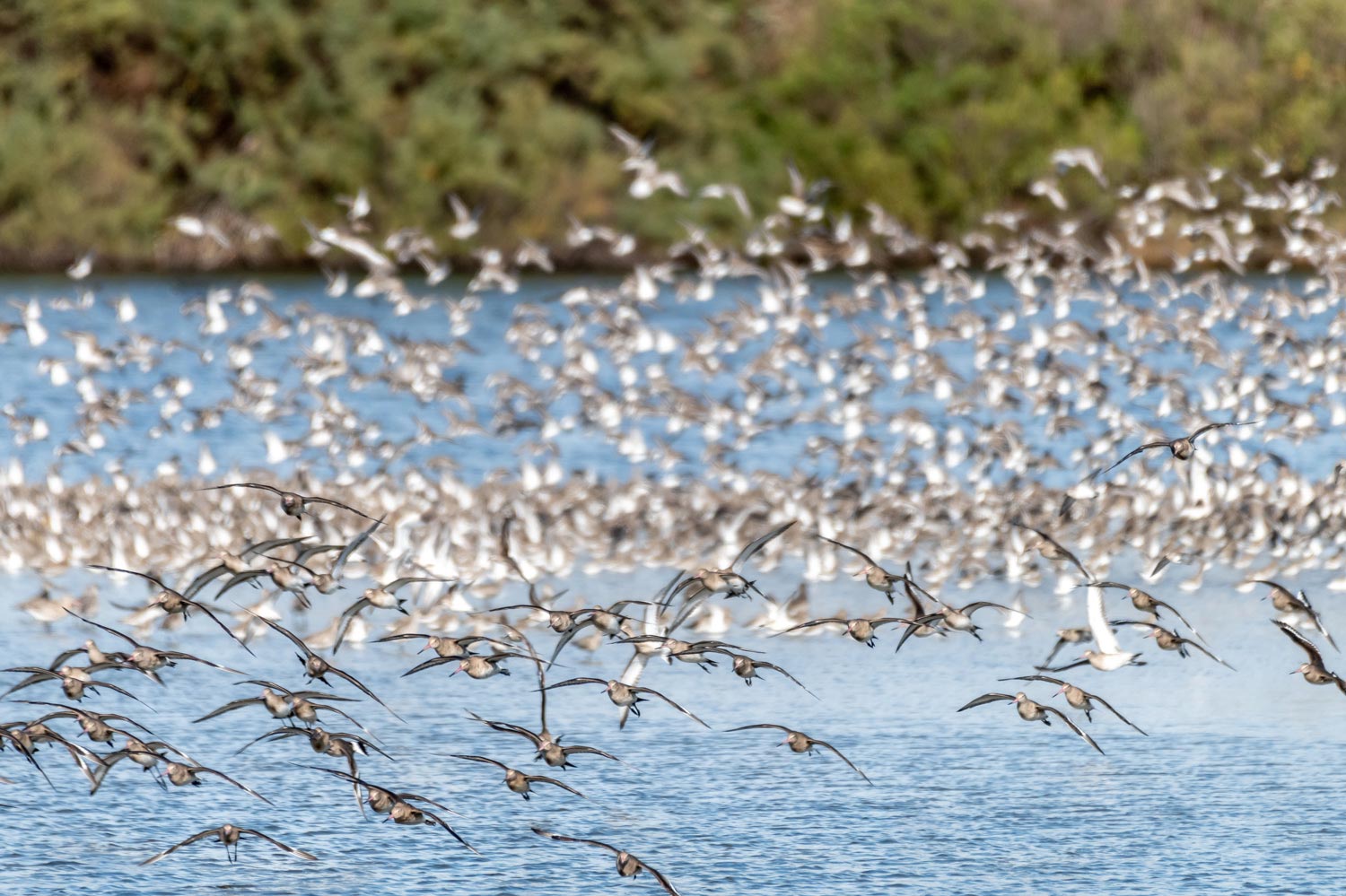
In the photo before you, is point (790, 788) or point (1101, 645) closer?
point (790, 788)

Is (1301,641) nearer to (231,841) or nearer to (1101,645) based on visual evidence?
(1101,645)

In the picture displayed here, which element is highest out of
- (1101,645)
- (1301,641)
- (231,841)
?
(1101,645)

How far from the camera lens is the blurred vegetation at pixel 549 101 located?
67.6m

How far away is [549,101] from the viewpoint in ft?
231

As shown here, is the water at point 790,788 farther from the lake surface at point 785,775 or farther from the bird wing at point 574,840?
the bird wing at point 574,840

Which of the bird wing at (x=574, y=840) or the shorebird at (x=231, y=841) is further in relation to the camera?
the shorebird at (x=231, y=841)

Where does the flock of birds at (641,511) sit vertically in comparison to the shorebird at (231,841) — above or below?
above

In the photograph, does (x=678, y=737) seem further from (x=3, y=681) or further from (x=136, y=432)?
(x=136, y=432)

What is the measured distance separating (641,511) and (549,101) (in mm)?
45723

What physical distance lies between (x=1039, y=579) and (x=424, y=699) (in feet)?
22.2

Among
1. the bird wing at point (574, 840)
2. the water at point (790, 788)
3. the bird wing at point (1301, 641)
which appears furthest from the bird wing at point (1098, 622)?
the bird wing at point (574, 840)

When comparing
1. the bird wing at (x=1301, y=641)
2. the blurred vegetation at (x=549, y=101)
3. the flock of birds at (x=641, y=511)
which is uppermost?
the blurred vegetation at (x=549, y=101)

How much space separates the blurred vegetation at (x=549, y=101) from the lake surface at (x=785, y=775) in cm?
4399

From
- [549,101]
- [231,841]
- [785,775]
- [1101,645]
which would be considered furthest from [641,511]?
[549,101]
